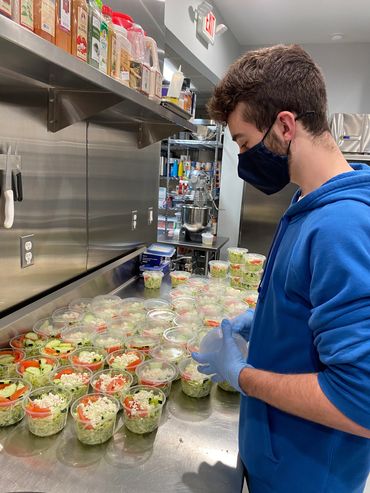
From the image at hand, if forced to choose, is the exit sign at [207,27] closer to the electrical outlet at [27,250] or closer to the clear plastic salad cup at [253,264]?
the clear plastic salad cup at [253,264]

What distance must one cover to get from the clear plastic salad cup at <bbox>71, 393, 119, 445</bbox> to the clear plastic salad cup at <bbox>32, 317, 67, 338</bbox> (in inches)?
17.3

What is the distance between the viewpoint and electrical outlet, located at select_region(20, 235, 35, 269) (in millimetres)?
1328

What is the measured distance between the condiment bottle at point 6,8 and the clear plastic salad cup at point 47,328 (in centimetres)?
109

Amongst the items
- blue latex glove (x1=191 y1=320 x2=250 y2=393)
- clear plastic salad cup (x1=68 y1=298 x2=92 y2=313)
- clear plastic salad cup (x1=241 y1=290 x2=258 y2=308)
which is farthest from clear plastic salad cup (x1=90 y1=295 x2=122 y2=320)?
clear plastic salad cup (x1=241 y1=290 x2=258 y2=308)

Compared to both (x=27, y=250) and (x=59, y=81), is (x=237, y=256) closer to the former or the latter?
(x=27, y=250)

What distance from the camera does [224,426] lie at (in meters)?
1.13

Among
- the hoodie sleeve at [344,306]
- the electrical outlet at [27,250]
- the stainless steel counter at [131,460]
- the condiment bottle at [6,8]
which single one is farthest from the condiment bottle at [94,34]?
the stainless steel counter at [131,460]

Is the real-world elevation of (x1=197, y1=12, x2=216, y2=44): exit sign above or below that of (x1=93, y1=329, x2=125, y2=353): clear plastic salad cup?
above

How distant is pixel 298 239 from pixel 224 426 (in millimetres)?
688

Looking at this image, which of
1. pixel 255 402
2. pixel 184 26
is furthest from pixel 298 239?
pixel 184 26

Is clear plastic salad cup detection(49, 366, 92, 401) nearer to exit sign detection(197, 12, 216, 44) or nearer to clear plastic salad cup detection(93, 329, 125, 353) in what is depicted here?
clear plastic salad cup detection(93, 329, 125, 353)

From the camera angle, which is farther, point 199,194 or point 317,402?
point 199,194

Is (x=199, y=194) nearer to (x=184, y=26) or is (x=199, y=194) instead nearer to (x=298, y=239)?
(x=184, y=26)

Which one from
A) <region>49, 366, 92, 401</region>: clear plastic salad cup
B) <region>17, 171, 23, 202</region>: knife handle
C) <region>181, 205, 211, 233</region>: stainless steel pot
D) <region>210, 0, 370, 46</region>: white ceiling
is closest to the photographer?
<region>49, 366, 92, 401</region>: clear plastic salad cup
